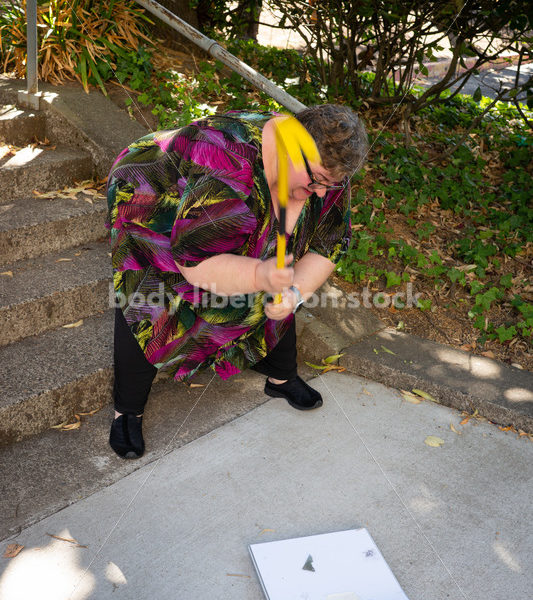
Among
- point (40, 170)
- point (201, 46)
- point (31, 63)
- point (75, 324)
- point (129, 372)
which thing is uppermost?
point (201, 46)

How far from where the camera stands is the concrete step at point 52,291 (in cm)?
291

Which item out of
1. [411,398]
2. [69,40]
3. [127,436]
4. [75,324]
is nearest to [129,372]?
[127,436]

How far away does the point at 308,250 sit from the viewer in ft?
8.49

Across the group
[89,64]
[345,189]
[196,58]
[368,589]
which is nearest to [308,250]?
[345,189]

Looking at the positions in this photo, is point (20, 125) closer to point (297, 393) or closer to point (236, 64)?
point (236, 64)

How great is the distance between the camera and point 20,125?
3.89 meters

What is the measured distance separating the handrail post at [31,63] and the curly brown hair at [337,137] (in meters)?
2.60

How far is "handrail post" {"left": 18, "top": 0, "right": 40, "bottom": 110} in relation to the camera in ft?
12.2

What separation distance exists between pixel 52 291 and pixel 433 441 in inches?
76.7

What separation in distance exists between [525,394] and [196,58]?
154 inches

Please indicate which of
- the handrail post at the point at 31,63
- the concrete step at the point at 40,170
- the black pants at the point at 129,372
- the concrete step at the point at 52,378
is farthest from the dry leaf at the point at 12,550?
the handrail post at the point at 31,63

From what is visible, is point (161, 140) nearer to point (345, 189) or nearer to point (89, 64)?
point (345, 189)

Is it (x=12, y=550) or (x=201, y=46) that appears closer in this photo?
(x=12, y=550)

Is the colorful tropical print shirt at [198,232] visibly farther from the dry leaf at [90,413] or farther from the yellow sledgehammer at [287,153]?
the dry leaf at [90,413]
